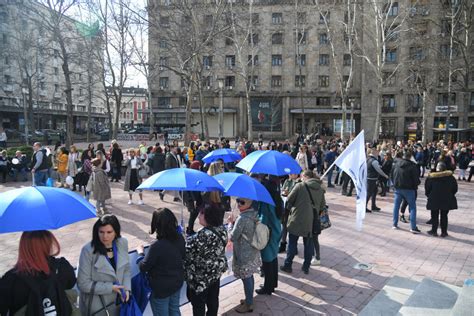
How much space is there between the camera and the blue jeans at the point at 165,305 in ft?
12.5

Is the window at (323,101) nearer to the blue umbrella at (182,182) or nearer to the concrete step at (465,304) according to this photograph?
the concrete step at (465,304)

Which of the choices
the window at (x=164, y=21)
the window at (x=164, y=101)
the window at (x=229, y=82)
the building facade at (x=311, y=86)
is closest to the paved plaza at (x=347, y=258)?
the window at (x=164, y=21)

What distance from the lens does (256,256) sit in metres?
4.88

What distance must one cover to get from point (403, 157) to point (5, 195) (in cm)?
862

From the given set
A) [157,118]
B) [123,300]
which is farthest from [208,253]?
[157,118]

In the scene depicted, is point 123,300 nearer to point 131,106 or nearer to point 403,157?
point 403,157

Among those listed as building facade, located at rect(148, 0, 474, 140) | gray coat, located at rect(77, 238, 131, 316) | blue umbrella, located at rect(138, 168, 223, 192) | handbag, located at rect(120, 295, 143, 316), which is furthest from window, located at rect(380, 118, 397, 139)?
gray coat, located at rect(77, 238, 131, 316)

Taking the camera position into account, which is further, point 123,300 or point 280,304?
point 280,304

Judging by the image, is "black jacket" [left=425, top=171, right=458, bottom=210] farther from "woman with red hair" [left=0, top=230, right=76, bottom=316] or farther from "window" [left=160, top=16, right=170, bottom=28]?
"window" [left=160, top=16, right=170, bottom=28]

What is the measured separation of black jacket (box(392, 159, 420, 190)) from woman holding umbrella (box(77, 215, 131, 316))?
7.30m

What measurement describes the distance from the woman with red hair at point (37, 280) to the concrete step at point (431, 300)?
4028mm

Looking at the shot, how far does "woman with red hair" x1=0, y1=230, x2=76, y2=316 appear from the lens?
2.74 meters

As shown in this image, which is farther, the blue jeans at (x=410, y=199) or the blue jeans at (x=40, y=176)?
the blue jeans at (x=40, y=176)

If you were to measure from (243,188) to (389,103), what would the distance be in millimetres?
47486
